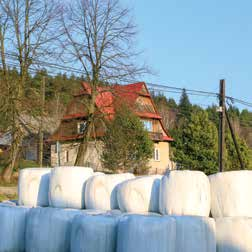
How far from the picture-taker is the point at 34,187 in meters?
7.27

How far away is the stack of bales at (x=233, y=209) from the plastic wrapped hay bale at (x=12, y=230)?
102 inches

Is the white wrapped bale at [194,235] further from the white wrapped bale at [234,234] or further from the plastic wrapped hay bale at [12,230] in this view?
the plastic wrapped hay bale at [12,230]

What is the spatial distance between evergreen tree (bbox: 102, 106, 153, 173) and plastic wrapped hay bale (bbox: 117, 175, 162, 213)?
2140cm

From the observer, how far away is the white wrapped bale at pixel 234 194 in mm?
5512

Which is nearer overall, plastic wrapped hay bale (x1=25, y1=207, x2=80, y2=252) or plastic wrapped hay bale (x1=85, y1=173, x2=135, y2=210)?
plastic wrapped hay bale (x1=25, y1=207, x2=80, y2=252)

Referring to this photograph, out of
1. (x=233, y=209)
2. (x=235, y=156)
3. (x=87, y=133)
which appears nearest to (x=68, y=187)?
(x=233, y=209)

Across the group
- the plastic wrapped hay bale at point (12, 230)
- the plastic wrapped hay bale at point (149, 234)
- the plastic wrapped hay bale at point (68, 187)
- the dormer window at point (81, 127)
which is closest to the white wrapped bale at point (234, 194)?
the plastic wrapped hay bale at point (149, 234)

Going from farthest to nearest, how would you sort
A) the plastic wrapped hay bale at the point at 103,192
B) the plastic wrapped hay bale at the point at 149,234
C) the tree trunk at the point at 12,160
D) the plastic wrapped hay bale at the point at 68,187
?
→ the tree trunk at the point at 12,160 < the plastic wrapped hay bale at the point at 68,187 < the plastic wrapped hay bale at the point at 103,192 < the plastic wrapped hay bale at the point at 149,234

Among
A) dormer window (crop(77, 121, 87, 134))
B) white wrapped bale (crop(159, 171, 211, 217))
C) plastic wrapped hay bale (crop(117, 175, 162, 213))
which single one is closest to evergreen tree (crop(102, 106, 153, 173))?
dormer window (crop(77, 121, 87, 134))

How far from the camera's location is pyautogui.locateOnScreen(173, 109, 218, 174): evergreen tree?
45.7 metres

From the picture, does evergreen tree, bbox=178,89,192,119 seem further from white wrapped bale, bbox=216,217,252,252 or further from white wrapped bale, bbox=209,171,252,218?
white wrapped bale, bbox=216,217,252,252

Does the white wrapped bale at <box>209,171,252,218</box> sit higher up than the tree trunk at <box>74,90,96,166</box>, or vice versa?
the tree trunk at <box>74,90,96,166</box>

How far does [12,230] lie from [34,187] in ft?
2.70

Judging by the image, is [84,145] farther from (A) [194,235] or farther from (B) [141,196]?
(A) [194,235]
